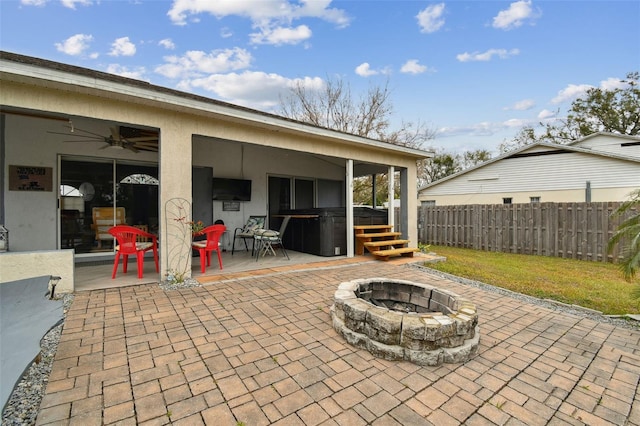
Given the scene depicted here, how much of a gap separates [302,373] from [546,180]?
13.0 metres

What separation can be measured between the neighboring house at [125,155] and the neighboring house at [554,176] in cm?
698

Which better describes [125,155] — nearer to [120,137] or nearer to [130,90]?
[120,137]

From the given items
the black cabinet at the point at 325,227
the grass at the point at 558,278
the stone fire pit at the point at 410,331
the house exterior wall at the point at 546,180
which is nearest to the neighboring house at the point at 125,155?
the black cabinet at the point at 325,227

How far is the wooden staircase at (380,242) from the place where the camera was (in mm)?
6345

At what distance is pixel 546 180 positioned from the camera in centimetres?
1116

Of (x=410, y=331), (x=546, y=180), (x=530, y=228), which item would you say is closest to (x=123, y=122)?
(x=410, y=331)

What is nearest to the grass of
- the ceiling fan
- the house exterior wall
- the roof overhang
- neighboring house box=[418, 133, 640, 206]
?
the roof overhang

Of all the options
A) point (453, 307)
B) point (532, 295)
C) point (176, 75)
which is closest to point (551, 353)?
point (453, 307)

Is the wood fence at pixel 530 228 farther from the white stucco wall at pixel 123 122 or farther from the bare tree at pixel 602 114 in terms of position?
the bare tree at pixel 602 114

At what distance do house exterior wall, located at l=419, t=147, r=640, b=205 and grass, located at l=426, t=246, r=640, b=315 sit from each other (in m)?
4.58

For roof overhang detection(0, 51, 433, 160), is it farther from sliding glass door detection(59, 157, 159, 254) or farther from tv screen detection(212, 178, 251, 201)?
tv screen detection(212, 178, 251, 201)

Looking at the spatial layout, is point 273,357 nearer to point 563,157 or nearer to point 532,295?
point 532,295

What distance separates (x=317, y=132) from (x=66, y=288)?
4480mm

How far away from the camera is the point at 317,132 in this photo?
557 cm
